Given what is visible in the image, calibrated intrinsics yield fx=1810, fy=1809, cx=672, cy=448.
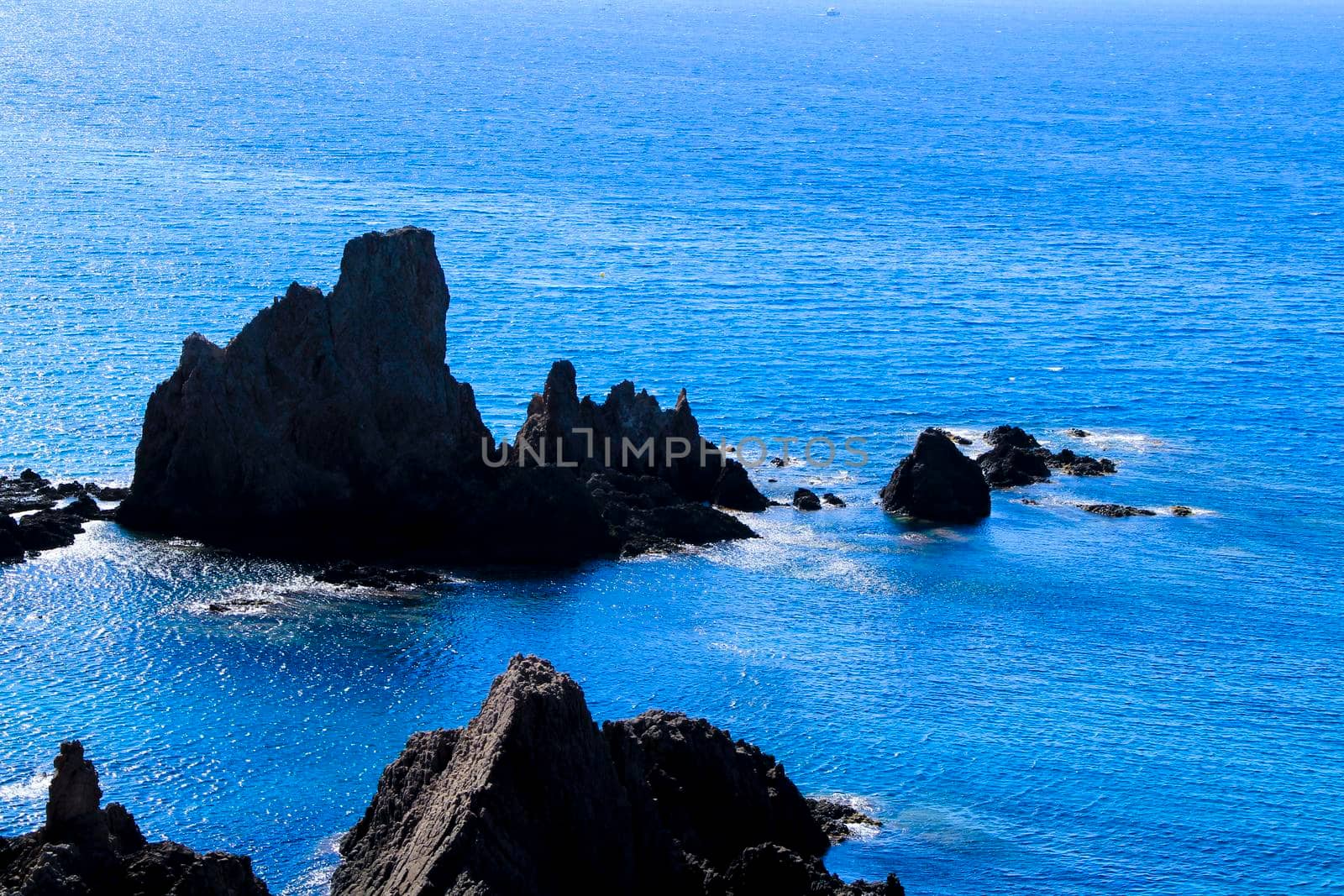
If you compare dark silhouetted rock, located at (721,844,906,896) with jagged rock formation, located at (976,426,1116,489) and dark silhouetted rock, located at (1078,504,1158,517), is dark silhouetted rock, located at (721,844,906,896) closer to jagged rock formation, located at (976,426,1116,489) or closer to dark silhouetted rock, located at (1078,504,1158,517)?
dark silhouetted rock, located at (1078,504,1158,517)

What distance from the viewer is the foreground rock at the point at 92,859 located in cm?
4166

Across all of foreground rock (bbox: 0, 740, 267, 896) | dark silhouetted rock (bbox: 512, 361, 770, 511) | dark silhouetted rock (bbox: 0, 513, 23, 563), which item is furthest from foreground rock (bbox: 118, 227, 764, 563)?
foreground rock (bbox: 0, 740, 267, 896)

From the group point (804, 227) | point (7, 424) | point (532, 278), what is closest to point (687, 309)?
point (532, 278)

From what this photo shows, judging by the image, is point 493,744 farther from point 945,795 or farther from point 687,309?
point 687,309

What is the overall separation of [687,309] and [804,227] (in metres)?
39.6

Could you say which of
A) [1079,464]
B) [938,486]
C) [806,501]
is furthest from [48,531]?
[1079,464]

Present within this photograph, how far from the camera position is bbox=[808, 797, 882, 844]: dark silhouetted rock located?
57156 millimetres

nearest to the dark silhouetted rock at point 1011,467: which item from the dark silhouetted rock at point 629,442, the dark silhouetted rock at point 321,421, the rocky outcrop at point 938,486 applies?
the rocky outcrop at point 938,486

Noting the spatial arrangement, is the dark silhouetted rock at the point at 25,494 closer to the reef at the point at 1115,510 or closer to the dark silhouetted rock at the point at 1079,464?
the reef at the point at 1115,510

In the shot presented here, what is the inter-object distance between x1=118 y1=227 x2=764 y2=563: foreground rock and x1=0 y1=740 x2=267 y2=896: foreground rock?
3722 cm

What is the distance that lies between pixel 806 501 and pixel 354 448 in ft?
81.5

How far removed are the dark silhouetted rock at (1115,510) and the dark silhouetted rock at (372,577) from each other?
38.0 meters

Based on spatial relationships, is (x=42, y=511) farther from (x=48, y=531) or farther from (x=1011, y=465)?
(x=1011, y=465)

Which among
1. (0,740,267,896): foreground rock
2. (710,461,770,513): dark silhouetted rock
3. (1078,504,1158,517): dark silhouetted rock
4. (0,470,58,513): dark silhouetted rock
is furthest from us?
(1078,504,1158,517): dark silhouetted rock
